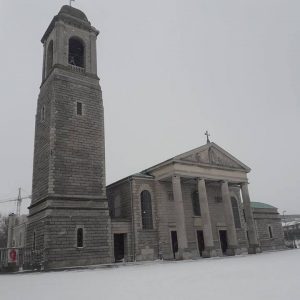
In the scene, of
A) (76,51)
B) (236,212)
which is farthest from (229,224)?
(76,51)

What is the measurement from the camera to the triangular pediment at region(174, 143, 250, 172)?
33.3m

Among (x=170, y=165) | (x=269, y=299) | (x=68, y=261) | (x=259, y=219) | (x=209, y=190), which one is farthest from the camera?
(x=259, y=219)

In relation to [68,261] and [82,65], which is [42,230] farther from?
[82,65]

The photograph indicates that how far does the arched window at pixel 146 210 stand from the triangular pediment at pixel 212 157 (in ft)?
15.7

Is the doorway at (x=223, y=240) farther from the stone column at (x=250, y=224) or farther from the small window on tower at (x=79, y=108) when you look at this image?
the small window on tower at (x=79, y=108)

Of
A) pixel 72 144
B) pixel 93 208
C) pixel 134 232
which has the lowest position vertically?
pixel 134 232

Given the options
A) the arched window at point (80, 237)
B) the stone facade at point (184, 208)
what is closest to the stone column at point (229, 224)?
the stone facade at point (184, 208)

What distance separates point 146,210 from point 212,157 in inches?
367

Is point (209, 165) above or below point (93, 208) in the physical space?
above

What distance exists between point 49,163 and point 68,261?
788 centimetres

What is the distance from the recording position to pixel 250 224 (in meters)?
36.4

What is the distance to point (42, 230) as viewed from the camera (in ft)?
84.1

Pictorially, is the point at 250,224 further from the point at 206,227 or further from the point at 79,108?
the point at 79,108

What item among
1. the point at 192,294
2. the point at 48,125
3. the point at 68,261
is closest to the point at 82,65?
the point at 48,125
